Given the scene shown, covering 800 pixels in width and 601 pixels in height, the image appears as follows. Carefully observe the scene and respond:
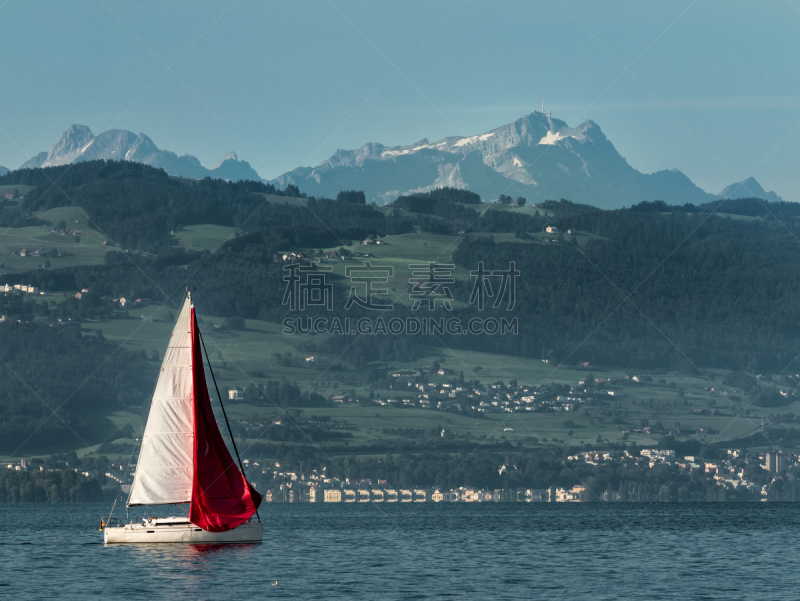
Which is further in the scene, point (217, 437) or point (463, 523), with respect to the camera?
point (463, 523)

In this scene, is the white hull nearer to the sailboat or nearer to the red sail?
the sailboat

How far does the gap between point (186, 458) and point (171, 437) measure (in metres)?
1.61

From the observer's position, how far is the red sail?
220ft

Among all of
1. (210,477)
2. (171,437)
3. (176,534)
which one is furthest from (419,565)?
(171,437)

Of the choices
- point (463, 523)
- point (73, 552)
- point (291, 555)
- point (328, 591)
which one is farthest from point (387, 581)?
point (463, 523)

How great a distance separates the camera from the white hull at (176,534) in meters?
67.4

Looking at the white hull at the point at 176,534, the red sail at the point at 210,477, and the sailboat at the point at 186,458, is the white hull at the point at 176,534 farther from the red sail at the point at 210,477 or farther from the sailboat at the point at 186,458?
the red sail at the point at 210,477

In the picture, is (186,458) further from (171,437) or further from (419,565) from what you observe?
(419,565)

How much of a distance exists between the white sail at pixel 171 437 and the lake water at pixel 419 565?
16.2ft

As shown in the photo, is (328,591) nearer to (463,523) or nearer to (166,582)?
(166,582)

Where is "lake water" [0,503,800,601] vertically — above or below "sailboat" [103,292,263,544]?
below

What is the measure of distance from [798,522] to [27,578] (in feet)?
338

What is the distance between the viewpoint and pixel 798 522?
138 metres

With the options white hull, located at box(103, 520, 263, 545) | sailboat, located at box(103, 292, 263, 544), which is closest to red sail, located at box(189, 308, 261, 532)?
sailboat, located at box(103, 292, 263, 544)
